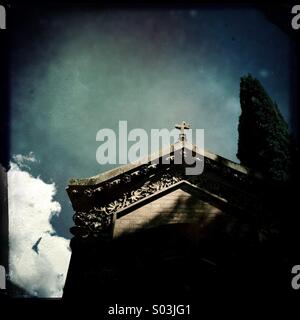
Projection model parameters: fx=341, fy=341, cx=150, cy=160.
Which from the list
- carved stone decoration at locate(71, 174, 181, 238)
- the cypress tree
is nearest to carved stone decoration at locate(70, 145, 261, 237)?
carved stone decoration at locate(71, 174, 181, 238)

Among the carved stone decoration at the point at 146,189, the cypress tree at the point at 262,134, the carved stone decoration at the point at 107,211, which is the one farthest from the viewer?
the cypress tree at the point at 262,134

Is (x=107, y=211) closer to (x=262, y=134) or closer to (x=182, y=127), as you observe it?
(x=182, y=127)

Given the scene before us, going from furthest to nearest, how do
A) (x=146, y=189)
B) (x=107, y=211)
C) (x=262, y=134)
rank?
1. (x=262, y=134)
2. (x=146, y=189)
3. (x=107, y=211)

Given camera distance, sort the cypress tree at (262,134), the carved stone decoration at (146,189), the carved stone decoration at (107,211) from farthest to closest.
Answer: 1. the cypress tree at (262,134)
2. the carved stone decoration at (146,189)
3. the carved stone decoration at (107,211)

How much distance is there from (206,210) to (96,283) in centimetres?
352

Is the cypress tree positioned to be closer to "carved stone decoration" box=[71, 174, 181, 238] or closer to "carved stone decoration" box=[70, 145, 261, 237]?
"carved stone decoration" box=[70, 145, 261, 237]

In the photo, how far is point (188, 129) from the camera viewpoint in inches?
423

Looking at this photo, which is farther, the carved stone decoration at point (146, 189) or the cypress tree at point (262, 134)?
the cypress tree at point (262, 134)

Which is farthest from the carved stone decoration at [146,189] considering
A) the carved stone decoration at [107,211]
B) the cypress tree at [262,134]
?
the cypress tree at [262,134]

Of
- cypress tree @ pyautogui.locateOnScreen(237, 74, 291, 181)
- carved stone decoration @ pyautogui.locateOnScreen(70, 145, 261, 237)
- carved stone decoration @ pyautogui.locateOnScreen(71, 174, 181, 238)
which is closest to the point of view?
carved stone decoration @ pyautogui.locateOnScreen(71, 174, 181, 238)

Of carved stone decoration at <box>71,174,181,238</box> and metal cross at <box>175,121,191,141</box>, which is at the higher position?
metal cross at <box>175,121,191,141</box>

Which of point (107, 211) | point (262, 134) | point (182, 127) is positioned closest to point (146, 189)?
point (107, 211)

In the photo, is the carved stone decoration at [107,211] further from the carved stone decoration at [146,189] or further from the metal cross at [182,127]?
the metal cross at [182,127]
